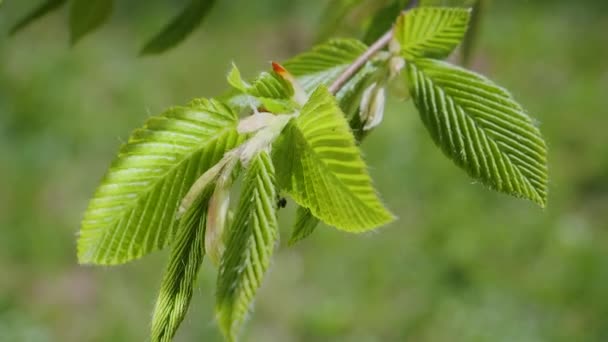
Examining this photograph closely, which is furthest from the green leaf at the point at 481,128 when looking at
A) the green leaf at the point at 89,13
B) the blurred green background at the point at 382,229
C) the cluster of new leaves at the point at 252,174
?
the blurred green background at the point at 382,229

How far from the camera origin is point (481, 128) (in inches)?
32.0

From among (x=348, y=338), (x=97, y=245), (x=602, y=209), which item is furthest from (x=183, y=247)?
(x=602, y=209)

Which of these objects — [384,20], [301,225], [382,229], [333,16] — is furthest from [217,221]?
[382,229]

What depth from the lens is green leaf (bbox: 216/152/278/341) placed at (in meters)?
0.60

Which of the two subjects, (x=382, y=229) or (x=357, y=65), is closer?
(x=357, y=65)

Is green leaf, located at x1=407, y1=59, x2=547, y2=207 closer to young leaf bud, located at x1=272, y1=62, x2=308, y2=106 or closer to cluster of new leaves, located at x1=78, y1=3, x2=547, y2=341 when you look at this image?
cluster of new leaves, located at x1=78, y1=3, x2=547, y2=341

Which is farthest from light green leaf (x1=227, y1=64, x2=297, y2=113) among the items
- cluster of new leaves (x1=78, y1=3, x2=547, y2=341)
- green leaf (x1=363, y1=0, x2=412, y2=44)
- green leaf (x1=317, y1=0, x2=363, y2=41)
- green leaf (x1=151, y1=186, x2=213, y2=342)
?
green leaf (x1=317, y1=0, x2=363, y2=41)

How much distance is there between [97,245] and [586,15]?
4309mm

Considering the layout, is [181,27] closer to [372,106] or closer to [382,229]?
[372,106]

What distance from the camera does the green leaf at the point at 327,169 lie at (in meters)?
0.65

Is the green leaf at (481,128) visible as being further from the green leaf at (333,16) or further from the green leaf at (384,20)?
the green leaf at (333,16)

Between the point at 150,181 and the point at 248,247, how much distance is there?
4.9 inches

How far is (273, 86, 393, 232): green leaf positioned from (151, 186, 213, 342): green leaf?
7 centimetres

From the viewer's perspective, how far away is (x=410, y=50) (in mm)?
869
